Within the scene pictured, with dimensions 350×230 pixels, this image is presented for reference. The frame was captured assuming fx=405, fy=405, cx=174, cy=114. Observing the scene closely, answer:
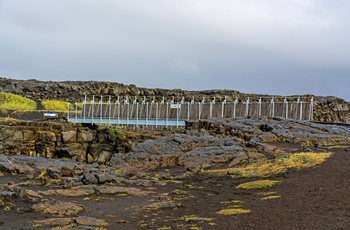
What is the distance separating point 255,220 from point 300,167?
9.04 m

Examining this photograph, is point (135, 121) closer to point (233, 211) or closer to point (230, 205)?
point (230, 205)

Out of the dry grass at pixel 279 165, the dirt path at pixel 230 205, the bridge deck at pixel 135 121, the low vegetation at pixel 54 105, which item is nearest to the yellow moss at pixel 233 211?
the dirt path at pixel 230 205

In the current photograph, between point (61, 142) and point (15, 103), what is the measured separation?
53237 millimetres

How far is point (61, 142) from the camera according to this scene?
115 feet

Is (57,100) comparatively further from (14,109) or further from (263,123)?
(263,123)

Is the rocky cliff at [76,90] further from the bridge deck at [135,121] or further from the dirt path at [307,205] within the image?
the dirt path at [307,205]

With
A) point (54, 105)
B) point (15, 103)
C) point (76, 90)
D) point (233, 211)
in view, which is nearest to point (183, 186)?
point (233, 211)

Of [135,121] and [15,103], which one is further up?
[15,103]

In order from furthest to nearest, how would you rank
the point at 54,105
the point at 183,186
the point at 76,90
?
1. the point at 76,90
2. the point at 54,105
3. the point at 183,186

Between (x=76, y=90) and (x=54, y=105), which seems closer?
(x=54, y=105)

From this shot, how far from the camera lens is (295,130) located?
31406 millimetres

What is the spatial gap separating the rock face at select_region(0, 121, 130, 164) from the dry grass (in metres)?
15.6

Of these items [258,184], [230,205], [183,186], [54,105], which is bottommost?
[183,186]

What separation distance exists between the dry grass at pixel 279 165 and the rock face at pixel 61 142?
15.6 metres
